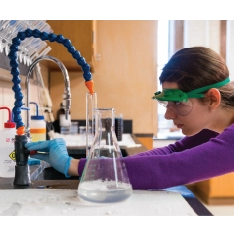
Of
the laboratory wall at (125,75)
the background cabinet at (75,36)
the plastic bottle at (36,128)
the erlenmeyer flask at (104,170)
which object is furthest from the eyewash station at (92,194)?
the laboratory wall at (125,75)

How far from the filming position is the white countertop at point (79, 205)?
0.79m

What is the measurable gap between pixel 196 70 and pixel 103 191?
1.93 feet

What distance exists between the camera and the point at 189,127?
1328 millimetres

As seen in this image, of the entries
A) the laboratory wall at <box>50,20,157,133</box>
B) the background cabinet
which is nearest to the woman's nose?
the background cabinet

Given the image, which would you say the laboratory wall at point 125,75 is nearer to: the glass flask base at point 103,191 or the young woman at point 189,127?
the young woman at point 189,127

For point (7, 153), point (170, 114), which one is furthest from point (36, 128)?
point (170, 114)

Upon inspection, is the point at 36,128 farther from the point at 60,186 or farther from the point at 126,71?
the point at 126,71

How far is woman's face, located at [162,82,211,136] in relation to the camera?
1259mm

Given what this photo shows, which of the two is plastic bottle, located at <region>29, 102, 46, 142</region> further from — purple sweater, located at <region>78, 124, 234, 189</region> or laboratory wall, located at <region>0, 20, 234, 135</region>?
laboratory wall, located at <region>0, 20, 234, 135</region>

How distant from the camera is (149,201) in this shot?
886mm

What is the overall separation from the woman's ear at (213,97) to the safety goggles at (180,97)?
0.05 ft

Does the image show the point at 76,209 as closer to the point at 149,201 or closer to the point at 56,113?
the point at 149,201

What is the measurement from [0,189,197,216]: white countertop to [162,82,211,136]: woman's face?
0.38 m
